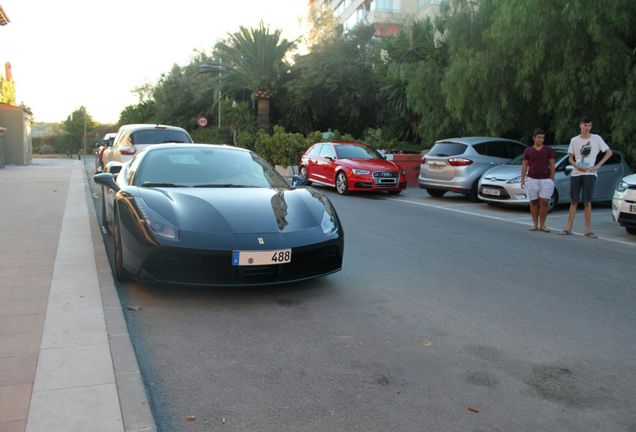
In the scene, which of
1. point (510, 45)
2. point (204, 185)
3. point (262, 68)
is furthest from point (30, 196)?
point (262, 68)

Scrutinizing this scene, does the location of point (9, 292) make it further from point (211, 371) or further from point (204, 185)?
point (211, 371)

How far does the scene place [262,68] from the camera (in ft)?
115

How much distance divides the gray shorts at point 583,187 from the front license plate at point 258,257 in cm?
629

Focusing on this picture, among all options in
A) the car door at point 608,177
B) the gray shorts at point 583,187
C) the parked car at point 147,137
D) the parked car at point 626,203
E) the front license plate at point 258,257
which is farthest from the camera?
the parked car at point 147,137

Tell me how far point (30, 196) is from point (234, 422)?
11926 millimetres

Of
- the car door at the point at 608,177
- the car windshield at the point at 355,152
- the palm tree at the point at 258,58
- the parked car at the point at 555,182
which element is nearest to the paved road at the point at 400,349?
the parked car at the point at 555,182

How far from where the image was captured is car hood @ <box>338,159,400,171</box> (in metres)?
16.2

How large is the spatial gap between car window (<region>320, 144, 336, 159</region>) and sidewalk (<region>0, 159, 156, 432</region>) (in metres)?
10.4

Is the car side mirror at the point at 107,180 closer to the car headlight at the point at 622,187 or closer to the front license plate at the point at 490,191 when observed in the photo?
the car headlight at the point at 622,187

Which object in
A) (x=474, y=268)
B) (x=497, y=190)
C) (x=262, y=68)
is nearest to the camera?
(x=474, y=268)

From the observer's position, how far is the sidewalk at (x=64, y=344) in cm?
293

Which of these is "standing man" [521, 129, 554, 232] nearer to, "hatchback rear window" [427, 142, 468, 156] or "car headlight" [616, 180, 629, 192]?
"car headlight" [616, 180, 629, 192]

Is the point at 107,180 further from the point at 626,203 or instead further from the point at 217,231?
the point at 626,203

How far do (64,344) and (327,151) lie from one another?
47.2 ft
